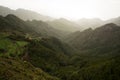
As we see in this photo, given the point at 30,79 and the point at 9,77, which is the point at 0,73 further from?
the point at 30,79

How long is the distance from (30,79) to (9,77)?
21924 millimetres

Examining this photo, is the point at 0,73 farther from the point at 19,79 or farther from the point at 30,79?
the point at 30,79

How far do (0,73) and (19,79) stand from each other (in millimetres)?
13334

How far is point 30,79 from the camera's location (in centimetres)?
13562

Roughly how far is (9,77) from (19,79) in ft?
24.4

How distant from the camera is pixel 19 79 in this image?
12169 centimetres

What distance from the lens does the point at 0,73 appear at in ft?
380

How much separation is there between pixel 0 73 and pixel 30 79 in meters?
26.7

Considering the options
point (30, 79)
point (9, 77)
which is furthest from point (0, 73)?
point (30, 79)

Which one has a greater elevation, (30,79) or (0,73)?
(0,73)

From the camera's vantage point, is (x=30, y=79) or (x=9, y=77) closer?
(x=9, y=77)

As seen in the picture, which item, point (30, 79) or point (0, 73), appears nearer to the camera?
point (0, 73)

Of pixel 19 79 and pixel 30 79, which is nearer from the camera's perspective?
pixel 19 79

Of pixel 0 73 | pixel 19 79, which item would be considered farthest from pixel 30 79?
pixel 0 73
